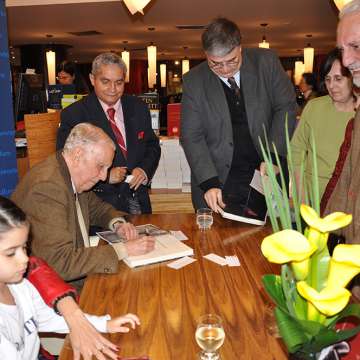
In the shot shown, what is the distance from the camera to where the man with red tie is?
2.79 meters

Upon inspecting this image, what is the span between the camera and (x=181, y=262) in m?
1.81

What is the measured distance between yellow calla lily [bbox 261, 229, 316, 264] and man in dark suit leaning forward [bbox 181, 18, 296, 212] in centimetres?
173

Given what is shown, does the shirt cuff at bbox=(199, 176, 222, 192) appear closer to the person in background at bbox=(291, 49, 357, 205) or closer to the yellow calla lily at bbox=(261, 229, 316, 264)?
the person in background at bbox=(291, 49, 357, 205)

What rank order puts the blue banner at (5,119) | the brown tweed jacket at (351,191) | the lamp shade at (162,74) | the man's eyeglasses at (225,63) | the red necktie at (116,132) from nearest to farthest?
the brown tweed jacket at (351,191)
the man's eyeglasses at (225,63)
the red necktie at (116,132)
the blue banner at (5,119)
the lamp shade at (162,74)

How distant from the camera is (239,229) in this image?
7.20ft

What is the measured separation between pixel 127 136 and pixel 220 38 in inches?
38.8

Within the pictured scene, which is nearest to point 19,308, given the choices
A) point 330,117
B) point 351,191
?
point 351,191

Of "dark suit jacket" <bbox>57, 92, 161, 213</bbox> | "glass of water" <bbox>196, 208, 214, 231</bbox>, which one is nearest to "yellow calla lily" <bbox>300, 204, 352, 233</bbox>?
"glass of water" <bbox>196, 208, 214, 231</bbox>

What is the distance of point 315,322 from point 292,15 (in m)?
9.17

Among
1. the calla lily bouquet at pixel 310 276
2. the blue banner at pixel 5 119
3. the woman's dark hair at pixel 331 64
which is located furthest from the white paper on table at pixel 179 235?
the blue banner at pixel 5 119

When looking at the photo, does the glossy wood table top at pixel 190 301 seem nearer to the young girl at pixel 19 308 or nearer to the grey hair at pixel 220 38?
the young girl at pixel 19 308

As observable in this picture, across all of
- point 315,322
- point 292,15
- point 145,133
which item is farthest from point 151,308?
point 292,15

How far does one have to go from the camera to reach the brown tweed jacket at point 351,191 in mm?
1672

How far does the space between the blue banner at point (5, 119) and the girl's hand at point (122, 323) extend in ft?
6.64
